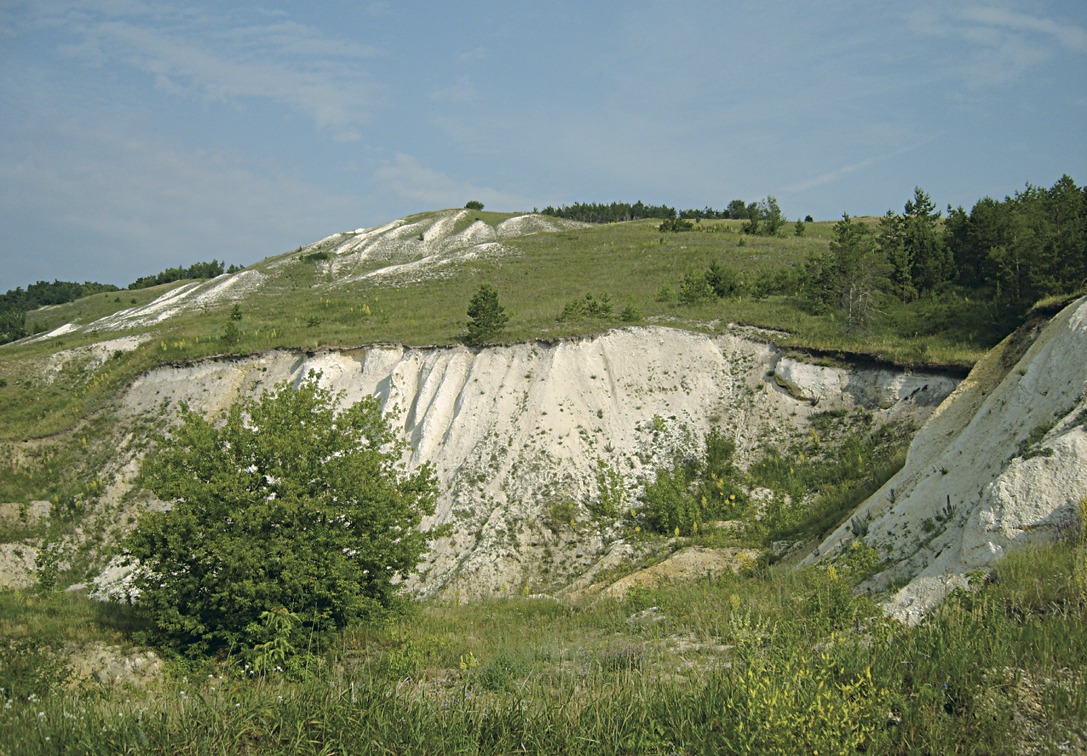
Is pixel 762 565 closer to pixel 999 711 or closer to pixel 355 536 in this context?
pixel 355 536

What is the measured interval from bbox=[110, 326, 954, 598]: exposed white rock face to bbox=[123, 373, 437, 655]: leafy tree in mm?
8000

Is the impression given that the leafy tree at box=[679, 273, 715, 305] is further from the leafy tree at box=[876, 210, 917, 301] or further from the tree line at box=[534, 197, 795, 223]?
the tree line at box=[534, 197, 795, 223]

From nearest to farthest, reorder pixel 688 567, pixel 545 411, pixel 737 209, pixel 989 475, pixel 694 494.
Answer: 1. pixel 989 475
2. pixel 688 567
3. pixel 694 494
4. pixel 545 411
5. pixel 737 209

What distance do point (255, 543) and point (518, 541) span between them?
37.2ft

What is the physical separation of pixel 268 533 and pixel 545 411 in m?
15.2

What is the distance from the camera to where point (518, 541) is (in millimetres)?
23047

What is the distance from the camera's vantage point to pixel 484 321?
3130cm

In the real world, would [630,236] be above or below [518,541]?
above

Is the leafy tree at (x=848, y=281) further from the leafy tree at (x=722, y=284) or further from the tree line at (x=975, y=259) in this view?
the leafy tree at (x=722, y=284)

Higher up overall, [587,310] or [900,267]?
[900,267]

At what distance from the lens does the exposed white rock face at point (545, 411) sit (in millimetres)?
23047

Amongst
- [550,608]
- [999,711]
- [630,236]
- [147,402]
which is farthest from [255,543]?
[630,236]

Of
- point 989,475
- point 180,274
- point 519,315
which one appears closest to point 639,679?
point 989,475

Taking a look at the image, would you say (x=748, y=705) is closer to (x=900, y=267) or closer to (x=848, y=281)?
(x=848, y=281)
